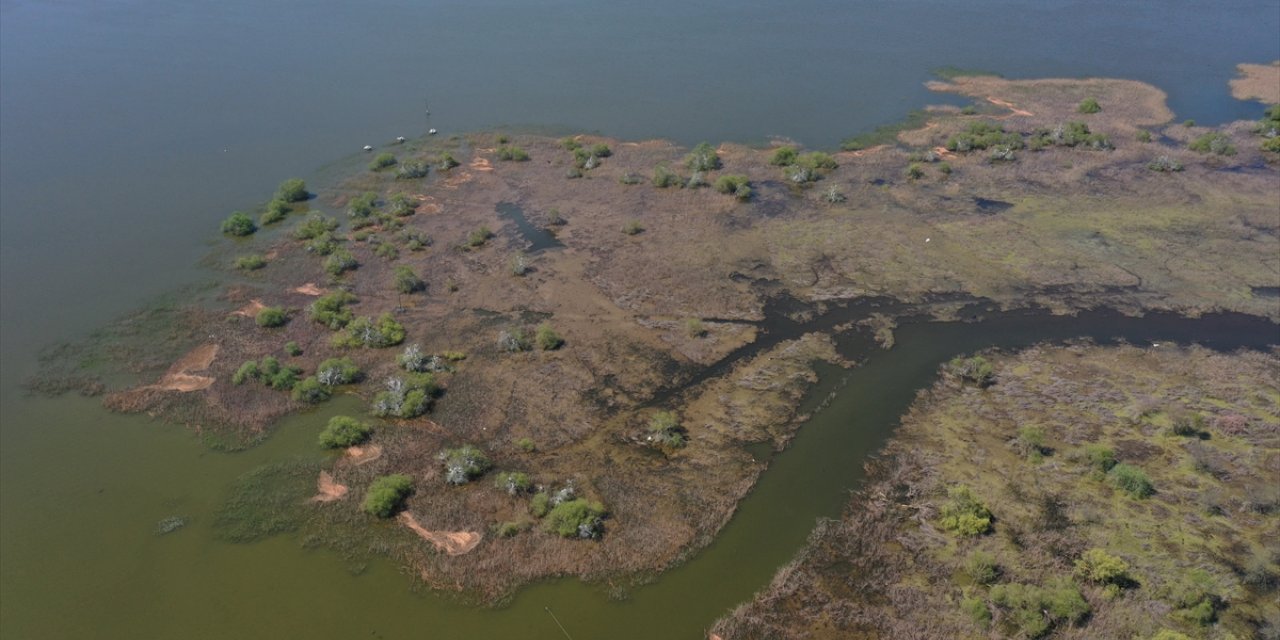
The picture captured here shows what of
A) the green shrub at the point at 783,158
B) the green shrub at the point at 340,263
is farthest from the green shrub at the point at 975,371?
the green shrub at the point at 340,263

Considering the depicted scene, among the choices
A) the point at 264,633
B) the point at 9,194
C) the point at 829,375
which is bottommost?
the point at 264,633

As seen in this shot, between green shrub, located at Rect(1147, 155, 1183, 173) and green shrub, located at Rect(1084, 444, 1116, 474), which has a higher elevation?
green shrub, located at Rect(1147, 155, 1183, 173)

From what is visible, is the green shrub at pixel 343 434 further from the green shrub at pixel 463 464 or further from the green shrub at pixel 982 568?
the green shrub at pixel 982 568

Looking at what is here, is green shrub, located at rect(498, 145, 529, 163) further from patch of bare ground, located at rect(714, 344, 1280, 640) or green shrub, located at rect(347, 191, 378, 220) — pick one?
patch of bare ground, located at rect(714, 344, 1280, 640)

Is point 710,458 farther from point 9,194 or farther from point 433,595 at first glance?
point 9,194

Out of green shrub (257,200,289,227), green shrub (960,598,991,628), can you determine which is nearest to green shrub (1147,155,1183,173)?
green shrub (960,598,991,628)

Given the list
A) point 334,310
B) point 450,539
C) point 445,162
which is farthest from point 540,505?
point 445,162

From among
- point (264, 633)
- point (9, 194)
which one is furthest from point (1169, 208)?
point (9, 194)
